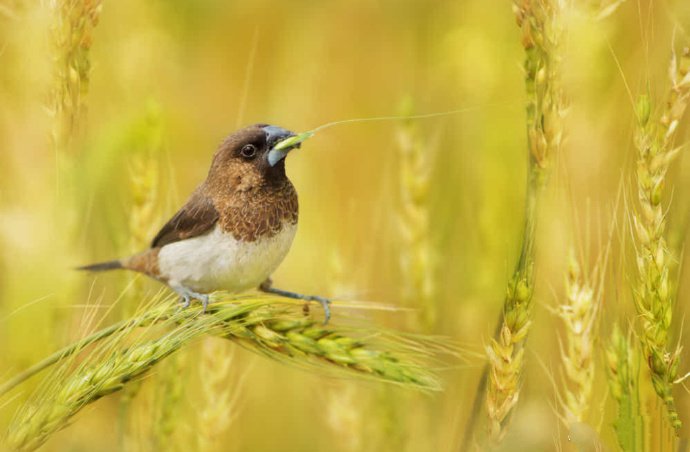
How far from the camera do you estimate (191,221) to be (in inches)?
147

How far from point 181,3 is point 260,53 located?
1.69 feet

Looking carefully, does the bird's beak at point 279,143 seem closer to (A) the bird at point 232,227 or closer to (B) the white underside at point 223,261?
(A) the bird at point 232,227

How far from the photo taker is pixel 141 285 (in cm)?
363

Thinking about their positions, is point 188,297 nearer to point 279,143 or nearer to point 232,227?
point 232,227

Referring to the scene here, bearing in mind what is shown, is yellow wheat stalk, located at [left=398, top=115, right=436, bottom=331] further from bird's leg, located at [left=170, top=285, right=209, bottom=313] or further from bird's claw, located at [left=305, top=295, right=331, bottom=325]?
bird's leg, located at [left=170, top=285, right=209, bottom=313]

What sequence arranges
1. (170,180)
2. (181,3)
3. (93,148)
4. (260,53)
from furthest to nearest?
(260,53), (181,3), (170,180), (93,148)

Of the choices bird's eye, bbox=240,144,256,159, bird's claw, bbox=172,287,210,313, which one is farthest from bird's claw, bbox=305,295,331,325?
bird's eye, bbox=240,144,256,159

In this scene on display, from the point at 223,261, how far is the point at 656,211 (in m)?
1.45

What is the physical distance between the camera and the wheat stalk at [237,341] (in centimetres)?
278

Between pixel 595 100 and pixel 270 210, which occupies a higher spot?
pixel 595 100

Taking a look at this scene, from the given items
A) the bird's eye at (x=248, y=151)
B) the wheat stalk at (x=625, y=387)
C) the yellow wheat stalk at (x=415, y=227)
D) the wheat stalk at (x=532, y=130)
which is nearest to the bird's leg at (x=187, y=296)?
the bird's eye at (x=248, y=151)

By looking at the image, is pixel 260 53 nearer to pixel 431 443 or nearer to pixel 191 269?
pixel 191 269

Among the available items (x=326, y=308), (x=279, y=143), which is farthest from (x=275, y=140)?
(x=326, y=308)

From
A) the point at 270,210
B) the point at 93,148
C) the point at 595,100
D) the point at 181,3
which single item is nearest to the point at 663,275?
the point at 595,100
